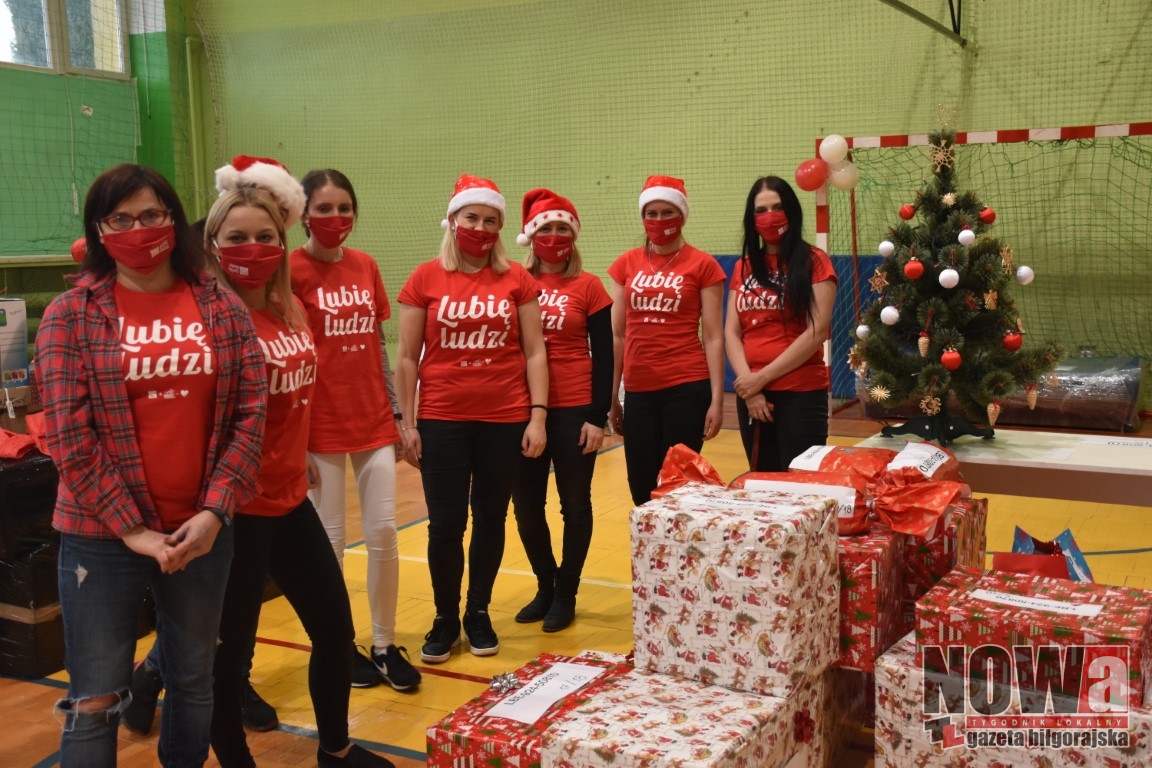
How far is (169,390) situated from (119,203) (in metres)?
0.36

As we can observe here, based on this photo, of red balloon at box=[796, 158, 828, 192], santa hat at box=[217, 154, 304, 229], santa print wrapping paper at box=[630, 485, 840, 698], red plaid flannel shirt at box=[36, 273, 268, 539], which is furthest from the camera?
red balloon at box=[796, 158, 828, 192]

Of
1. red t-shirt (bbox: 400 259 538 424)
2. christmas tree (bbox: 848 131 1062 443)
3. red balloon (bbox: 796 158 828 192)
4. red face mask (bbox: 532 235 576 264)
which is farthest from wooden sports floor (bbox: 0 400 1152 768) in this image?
red balloon (bbox: 796 158 828 192)

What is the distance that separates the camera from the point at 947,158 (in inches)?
147

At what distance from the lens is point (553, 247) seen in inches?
134

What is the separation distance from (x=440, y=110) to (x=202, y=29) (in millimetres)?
2807

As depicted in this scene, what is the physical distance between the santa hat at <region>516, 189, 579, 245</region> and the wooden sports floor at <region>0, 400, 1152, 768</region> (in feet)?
4.48

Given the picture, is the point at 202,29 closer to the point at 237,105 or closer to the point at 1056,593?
the point at 237,105

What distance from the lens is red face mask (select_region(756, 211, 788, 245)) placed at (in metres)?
3.35

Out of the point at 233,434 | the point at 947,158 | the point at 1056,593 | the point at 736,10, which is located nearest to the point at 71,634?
the point at 233,434

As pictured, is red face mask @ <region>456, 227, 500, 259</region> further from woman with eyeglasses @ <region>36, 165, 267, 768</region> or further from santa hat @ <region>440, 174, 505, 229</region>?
woman with eyeglasses @ <region>36, 165, 267, 768</region>

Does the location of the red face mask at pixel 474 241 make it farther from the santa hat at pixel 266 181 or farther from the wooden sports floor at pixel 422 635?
the wooden sports floor at pixel 422 635

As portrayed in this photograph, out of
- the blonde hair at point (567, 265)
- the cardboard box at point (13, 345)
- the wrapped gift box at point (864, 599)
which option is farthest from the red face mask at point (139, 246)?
the cardboard box at point (13, 345)

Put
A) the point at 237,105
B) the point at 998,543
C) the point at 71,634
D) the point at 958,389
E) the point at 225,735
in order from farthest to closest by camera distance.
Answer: the point at 237,105
the point at 998,543
the point at 958,389
the point at 225,735
the point at 71,634

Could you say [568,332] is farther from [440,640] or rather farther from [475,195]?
[440,640]
